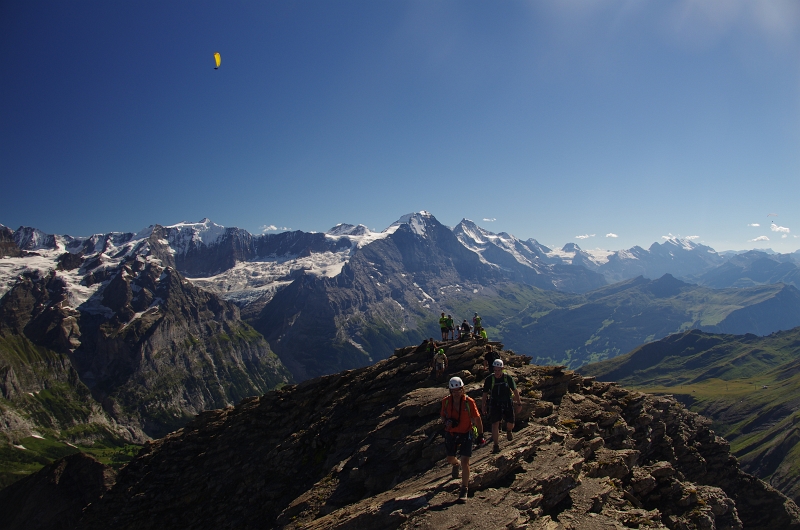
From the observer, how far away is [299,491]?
29.2m

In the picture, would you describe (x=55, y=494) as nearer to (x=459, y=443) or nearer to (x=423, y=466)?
(x=423, y=466)

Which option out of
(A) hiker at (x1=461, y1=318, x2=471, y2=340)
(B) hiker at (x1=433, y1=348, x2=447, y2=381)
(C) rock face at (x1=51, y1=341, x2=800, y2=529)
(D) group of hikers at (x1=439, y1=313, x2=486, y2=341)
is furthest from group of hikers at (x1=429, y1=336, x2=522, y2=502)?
(D) group of hikers at (x1=439, y1=313, x2=486, y2=341)

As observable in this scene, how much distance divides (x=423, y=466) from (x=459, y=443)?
22.1ft

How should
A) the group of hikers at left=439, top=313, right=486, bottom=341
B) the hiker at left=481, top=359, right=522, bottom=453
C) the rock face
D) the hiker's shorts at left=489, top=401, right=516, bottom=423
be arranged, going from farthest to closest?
1. the group of hikers at left=439, top=313, right=486, bottom=341
2. the hiker's shorts at left=489, top=401, right=516, bottom=423
3. the hiker at left=481, top=359, right=522, bottom=453
4. the rock face

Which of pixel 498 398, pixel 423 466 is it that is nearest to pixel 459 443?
pixel 498 398

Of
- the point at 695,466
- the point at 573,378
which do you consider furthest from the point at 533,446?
the point at 695,466

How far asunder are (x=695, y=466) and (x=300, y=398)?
133 ft

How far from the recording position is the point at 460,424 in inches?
672

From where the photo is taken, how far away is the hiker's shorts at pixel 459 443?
16.9 metres

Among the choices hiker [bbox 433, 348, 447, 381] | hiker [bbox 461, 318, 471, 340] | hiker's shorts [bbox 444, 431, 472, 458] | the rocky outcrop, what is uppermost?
hiker [bbox 461, 318, 471, 340]

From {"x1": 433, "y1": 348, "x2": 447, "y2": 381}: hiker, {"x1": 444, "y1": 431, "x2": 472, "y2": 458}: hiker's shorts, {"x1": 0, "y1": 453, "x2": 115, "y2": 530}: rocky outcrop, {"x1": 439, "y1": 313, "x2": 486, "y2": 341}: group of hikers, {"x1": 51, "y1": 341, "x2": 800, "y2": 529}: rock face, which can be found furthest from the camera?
{"x1": 0, "y1": 453, "x2": 115, "y2": 530}: rocky outcrop

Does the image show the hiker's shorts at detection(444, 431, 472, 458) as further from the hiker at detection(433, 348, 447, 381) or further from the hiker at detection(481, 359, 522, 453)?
the hiker at detection(433, 348, 447, 381)

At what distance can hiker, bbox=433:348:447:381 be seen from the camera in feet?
109

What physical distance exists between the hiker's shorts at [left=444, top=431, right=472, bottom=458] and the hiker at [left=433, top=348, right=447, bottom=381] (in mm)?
15311
